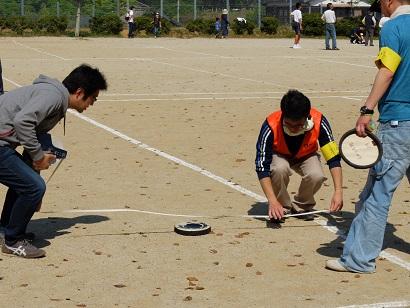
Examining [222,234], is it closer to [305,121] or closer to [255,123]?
[305,121]

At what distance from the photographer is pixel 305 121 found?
7.52 metres

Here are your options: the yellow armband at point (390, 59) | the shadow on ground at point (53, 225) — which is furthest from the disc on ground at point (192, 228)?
the yellow armband at point (390, 59)

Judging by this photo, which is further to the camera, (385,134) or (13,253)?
(13,253)

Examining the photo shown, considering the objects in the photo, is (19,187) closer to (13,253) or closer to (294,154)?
(13,253)

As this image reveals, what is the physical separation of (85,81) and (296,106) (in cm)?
161

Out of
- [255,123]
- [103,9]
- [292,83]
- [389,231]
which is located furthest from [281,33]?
[389,231]

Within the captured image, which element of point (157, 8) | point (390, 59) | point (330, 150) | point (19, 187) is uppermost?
point (390, 59)

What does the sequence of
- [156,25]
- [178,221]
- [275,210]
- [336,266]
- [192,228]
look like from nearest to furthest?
[336,266]
[275,210]
[192,228]
[178,221]
[156,25]

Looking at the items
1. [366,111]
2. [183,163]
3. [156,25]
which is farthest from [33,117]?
[156,25]

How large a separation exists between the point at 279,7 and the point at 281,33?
71.7 feet

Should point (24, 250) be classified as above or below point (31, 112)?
below

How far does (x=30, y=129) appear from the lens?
6.59 meters

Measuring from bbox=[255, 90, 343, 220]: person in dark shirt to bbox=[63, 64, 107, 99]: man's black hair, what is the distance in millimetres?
1441

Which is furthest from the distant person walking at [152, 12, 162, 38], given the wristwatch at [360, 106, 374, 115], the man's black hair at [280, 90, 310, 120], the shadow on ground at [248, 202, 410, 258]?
the wristwatch at [360, 106, 374, 115]
